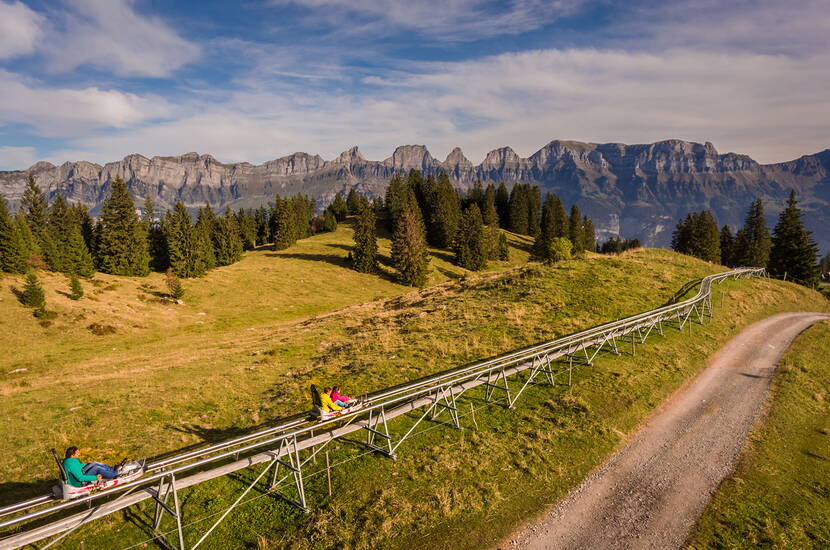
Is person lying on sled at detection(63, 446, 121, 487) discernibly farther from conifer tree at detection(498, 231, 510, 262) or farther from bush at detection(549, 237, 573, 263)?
conifer tree at detection(498, 231, 510, 262)

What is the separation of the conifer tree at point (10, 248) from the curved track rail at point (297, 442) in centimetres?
6254

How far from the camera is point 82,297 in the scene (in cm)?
5469

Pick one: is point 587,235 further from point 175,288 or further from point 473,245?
point 175,288

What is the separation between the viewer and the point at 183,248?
78000mm

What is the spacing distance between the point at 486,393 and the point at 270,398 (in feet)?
42.9

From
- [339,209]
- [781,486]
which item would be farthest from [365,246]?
[781,486]

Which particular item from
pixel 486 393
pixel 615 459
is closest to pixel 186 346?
pixel 486 393

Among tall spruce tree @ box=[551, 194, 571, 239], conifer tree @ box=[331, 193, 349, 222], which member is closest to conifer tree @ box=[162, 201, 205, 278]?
conifer tree @ box=[331, 193, 349, 222]

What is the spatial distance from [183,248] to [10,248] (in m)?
24.6

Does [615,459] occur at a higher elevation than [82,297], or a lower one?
higher

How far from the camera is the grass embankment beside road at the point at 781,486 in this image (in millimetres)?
12234

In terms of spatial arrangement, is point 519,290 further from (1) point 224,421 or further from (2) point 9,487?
(2) point 9,487

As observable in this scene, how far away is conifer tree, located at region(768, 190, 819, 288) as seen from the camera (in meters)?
68.6

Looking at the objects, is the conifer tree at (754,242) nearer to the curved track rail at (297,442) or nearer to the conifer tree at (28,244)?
the curved track rail at (297,442)
